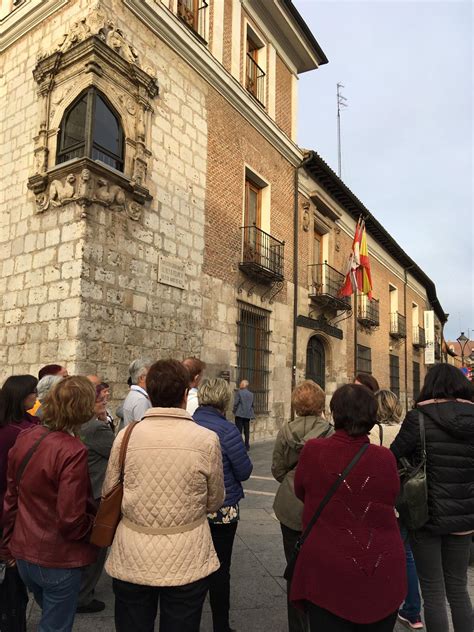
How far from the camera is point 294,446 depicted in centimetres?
287

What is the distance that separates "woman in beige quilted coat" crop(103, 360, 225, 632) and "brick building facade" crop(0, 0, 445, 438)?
5.21 metres

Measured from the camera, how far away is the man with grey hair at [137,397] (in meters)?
4.11

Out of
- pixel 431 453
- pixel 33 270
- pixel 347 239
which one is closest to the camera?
pixel 431 453

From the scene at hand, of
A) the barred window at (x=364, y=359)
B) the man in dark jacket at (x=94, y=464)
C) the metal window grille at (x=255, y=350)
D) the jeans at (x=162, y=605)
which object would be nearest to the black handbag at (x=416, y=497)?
the jeans at (x=162, y=605)

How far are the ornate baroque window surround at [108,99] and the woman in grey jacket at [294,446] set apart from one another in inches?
221

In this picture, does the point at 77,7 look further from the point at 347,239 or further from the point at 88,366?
the point at 347,239

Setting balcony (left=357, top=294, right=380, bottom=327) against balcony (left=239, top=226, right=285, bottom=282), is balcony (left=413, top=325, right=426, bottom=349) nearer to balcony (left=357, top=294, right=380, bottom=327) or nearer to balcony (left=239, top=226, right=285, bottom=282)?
balcony (left=357, top=294, right=380, bottom=327)

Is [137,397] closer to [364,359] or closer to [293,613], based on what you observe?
[293,613]

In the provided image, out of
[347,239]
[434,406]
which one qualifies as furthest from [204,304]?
[347,239]

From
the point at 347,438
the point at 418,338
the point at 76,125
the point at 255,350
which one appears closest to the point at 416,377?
the point at 418,338

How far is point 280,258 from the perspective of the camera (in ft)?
42.0

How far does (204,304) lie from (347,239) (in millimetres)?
10097

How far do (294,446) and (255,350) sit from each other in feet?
30.0

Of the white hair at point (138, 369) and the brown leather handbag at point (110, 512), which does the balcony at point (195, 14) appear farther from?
the brown leather handbag at point (110, 512)
